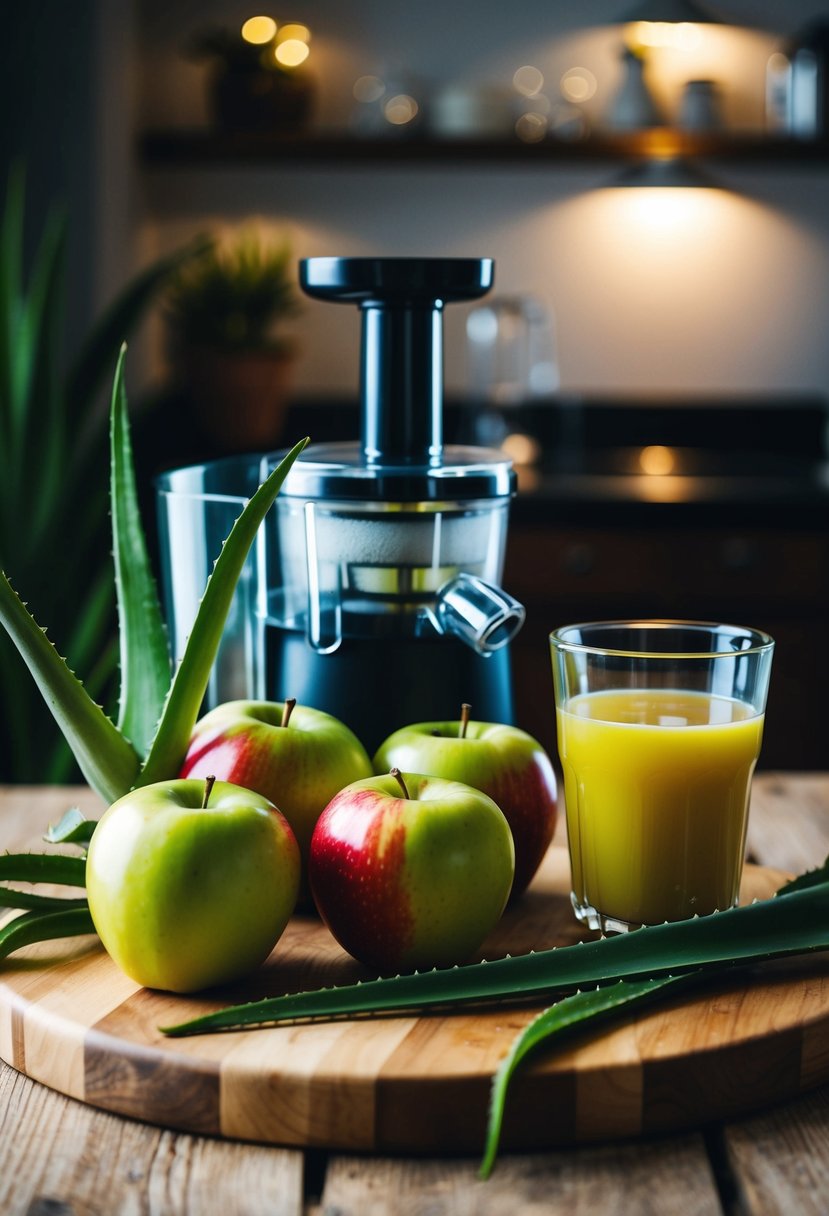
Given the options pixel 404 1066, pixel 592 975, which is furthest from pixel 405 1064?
pixel 592 975

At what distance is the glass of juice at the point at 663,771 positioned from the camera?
891 millimetres

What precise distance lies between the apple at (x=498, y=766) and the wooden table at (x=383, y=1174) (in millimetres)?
255

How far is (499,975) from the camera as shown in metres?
0.74

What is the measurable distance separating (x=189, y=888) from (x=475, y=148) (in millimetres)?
2836

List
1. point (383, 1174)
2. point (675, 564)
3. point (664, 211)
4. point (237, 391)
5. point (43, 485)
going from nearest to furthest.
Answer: point (383, 1174), point (43, 485), point (675, 564), point (237, 391), point (664, 211)

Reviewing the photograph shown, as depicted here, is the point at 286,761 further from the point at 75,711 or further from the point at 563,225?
the point at 563,225

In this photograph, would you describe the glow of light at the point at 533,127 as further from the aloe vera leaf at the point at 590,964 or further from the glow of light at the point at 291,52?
the aloe vera leaf at the point at 590,964

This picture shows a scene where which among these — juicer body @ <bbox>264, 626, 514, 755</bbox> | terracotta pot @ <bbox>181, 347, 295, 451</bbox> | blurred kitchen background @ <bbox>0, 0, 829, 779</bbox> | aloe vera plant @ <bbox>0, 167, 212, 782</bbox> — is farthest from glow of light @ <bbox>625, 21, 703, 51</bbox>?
juicer body @ <bbox>264, 626, 514, 755</bbox>

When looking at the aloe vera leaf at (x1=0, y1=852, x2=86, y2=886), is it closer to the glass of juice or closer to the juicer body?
the juicer body

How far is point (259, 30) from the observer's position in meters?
3.36

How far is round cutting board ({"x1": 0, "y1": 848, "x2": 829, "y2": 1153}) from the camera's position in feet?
2.18

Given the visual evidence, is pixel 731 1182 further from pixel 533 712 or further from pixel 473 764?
pixel 533 712

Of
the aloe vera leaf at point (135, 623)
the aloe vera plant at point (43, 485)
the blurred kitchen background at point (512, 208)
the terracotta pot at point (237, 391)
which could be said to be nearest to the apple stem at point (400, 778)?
the aloe vera leaf at point (135, 623)

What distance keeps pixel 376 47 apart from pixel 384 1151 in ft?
10.6
